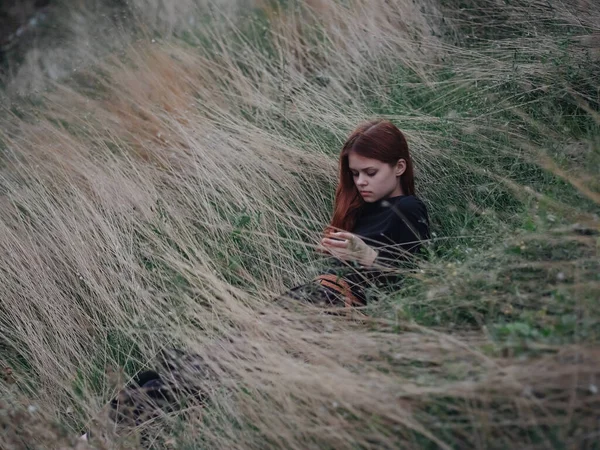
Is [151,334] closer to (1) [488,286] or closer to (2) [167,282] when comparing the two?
(2) [167,282]

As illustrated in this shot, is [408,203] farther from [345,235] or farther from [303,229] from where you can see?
[303,229]

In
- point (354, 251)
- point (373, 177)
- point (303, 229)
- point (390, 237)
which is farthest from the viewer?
point (303, 229)

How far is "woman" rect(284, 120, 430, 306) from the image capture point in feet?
8.96

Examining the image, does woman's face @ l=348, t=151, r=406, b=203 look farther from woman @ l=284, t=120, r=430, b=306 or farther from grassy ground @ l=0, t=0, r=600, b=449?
Result: grassy ground @ l=0, t=0, r=600, b=449

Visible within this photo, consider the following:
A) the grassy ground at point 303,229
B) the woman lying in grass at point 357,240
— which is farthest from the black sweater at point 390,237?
the grassy ground at point 303,229

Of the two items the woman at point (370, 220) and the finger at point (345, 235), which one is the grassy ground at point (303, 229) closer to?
the woman at point (370, 220)

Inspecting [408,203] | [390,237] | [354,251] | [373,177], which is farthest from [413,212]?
[354,251]

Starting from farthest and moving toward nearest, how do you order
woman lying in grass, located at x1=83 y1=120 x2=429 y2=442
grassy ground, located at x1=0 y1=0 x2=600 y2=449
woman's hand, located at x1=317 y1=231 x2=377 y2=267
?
woman's hand, located at x1=317 y1=231 x2=377 y2=267
woman lying in grass, located at x1=83 y1=120 x2=429 y2=442
grassy ground, located at x1=0 y1=0 x2=600 y2=449

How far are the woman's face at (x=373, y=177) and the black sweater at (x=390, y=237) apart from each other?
6 cm

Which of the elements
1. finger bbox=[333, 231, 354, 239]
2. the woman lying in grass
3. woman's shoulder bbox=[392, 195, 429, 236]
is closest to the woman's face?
the woman lying in grass

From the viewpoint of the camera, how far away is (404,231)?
9.45 feet

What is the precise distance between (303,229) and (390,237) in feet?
2.34

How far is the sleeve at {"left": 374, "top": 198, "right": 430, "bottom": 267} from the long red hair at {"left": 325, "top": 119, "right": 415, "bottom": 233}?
9.5 inches

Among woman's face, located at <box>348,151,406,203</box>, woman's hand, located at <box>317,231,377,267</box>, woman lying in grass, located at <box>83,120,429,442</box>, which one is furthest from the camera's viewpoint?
woman's face, located at <box>348,151,406,203</box>
